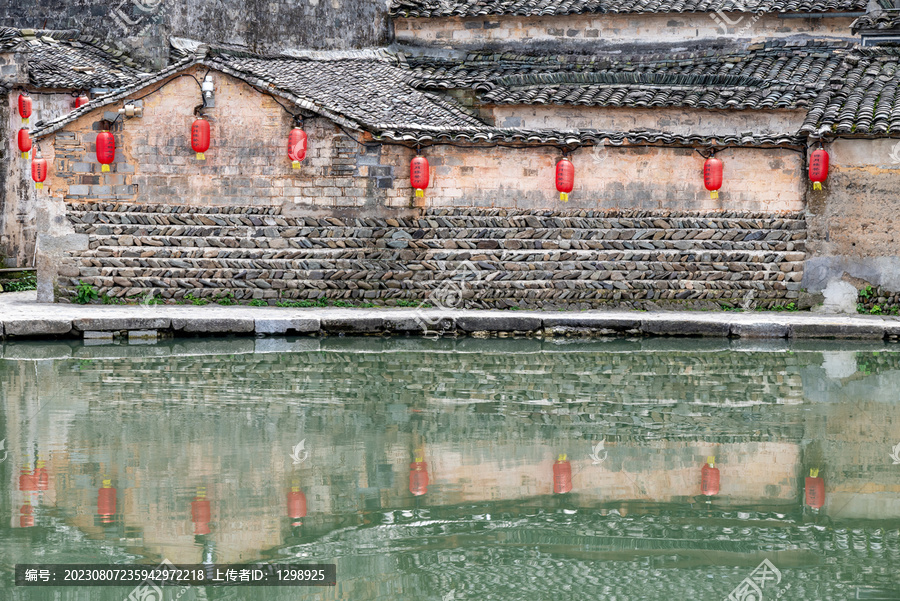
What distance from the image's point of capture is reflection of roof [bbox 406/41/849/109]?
62.0 feet

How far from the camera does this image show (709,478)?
7.98 meters

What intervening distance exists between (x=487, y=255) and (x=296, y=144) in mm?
3218

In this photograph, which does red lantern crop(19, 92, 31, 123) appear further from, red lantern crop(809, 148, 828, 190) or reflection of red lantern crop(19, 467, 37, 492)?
reflection of red lantern crop(19, 467, 37, 492)

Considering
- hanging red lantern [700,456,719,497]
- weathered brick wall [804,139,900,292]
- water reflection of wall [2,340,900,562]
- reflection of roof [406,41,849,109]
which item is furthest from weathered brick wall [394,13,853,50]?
hanging red lantern [700,456,719,497]

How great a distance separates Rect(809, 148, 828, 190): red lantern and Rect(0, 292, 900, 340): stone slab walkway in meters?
2.01

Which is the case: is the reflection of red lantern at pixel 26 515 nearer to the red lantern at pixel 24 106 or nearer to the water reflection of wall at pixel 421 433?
the water reflection of wall at pixel 421 433

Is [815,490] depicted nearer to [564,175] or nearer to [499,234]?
[564,175]

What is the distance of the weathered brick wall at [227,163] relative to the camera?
16469 millimetres

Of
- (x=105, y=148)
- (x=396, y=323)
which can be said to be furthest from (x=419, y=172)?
(x=105, y=148)

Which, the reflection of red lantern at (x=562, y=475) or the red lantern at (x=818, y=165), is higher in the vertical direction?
the red lantern at (x=818, y=165)

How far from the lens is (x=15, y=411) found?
9.88 m


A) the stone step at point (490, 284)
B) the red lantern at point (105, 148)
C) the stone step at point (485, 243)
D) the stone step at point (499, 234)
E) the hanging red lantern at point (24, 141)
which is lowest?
the stone step at point (490, 284)

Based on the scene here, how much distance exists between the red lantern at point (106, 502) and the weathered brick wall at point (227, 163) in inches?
376

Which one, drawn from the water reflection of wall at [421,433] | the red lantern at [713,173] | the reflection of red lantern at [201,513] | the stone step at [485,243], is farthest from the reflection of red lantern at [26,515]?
the red lantern at [713,173]
